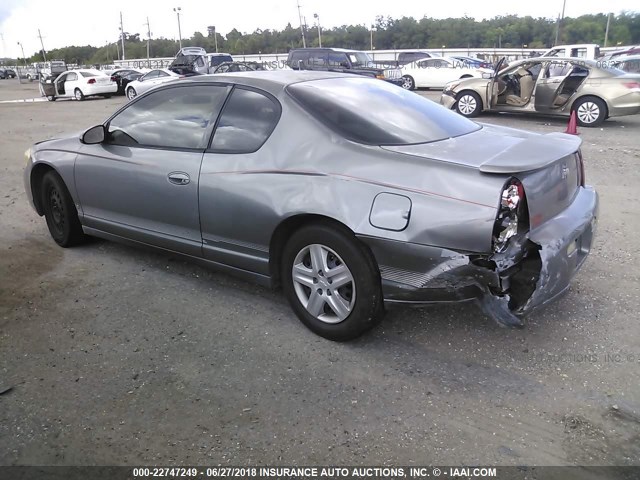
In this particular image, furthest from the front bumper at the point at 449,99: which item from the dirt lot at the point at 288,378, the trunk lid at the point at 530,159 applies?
the trunk lid at the point at 530,159

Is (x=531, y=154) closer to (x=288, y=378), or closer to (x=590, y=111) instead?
(x=288, y=378)

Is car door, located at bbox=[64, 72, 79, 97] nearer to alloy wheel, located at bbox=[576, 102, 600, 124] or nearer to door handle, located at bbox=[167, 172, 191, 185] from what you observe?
alloy wheel, located at bbox=[576, 102, 600, 124]

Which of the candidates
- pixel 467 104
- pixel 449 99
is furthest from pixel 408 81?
pixel 467 104

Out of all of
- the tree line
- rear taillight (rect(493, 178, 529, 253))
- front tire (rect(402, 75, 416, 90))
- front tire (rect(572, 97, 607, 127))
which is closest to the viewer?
rear taillight (rect(493, 178, 529, 253))

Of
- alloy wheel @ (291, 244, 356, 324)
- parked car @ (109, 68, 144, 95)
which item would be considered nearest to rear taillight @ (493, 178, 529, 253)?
alloy wheel @ (291, 244, 356, 324)

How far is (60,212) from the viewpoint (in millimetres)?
4883

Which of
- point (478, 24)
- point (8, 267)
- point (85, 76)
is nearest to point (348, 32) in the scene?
point (478, 24)

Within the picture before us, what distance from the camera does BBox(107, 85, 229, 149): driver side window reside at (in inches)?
147

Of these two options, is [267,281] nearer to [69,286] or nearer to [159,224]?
[159,224]

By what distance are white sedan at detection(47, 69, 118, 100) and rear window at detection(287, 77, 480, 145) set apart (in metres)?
24.1

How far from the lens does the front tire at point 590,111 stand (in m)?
11.6

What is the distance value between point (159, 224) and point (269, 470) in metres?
2.19

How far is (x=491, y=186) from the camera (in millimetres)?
2697

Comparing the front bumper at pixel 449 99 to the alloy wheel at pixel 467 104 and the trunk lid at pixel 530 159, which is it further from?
the trunk lid at pixel 530 159
